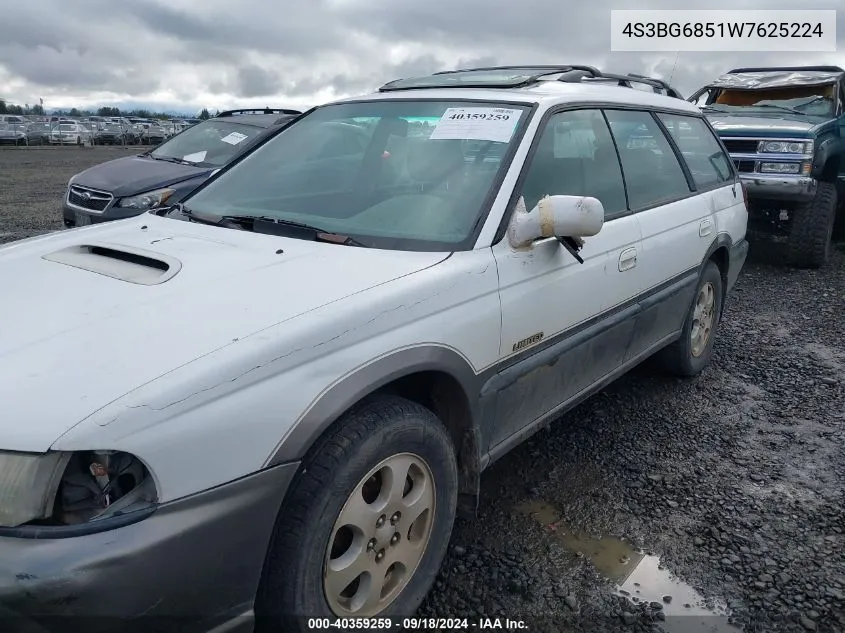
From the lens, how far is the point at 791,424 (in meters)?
3.70

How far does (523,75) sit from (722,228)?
1.71 m

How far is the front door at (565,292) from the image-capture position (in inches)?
95.5

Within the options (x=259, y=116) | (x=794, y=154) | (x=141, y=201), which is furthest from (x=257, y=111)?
(x=794, y=154)

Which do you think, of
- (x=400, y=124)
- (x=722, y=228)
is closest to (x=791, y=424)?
(x=722, y=228)

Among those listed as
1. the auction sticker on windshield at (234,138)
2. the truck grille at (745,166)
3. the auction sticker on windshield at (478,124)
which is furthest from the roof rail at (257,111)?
the auction sticker on windshield at (478,124)

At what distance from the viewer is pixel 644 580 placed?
8.09 ft

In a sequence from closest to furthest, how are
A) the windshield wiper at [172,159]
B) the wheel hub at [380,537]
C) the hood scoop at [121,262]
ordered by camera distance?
the wheel hub at [380,537] < the hood scoop at [121,262] < the windshield wiper at [172,159]

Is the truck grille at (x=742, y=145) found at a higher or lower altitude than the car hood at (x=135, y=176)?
lower

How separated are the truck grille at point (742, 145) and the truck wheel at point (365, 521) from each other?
21.0 ft

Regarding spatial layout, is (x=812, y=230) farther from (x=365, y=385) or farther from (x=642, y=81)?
(x=365, y=385)

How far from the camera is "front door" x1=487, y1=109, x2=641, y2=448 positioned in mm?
2426

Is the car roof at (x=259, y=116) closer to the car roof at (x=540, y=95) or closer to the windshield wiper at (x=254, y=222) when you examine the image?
the car roof at (x=540, y=95)

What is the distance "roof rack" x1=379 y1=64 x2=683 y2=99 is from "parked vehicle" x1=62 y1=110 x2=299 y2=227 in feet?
9.70

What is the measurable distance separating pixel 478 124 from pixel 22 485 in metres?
1.98
